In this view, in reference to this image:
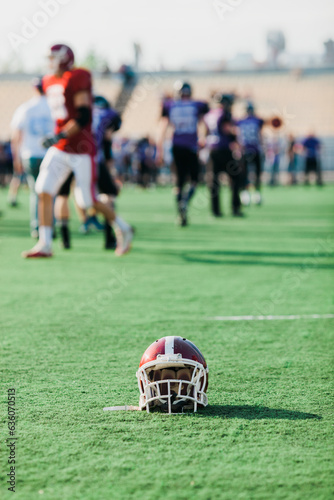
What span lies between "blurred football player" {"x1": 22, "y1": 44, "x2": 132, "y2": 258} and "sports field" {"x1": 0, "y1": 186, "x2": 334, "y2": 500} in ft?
2.26

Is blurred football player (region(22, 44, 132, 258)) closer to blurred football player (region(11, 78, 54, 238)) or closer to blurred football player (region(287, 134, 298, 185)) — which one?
blurred football player (region(11, 78, 54, 238))

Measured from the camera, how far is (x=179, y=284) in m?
6.39

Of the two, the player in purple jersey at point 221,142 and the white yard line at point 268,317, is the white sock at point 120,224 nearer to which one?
the white yard line at point 268,317

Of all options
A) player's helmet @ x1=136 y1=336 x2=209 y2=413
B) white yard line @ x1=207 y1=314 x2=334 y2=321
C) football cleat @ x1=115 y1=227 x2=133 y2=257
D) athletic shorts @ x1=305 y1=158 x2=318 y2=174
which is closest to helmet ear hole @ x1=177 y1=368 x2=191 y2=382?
player's helmet @ x1=136 y1=336 x2=209 y2=413

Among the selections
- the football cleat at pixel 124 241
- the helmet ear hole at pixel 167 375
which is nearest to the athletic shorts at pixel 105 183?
the football cleat at pixel 124 241

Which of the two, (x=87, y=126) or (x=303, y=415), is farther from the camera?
(x=87, y=126)

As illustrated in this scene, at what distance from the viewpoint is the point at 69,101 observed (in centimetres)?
682

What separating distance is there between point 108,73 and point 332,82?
12.8 m

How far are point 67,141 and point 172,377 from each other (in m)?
4.43

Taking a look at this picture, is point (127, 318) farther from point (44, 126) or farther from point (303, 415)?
point (44, 126)

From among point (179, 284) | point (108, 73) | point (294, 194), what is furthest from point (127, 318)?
point (108, 73)

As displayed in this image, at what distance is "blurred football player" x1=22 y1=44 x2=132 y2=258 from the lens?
6.68 meters

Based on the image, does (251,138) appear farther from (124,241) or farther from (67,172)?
(67,172)

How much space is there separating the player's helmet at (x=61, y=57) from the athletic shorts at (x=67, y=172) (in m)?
0.80
